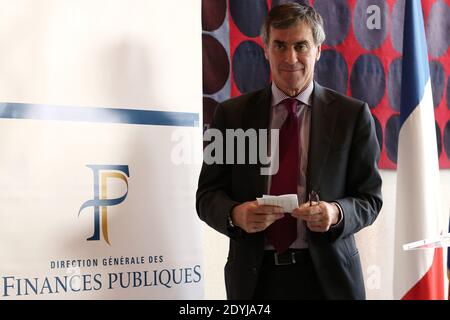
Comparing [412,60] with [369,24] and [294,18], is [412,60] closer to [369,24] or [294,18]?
[369,24]

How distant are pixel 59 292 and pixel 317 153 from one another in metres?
1.03

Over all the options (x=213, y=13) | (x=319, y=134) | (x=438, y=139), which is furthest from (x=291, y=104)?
(x=438, y=139)

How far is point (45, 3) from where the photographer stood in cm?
217

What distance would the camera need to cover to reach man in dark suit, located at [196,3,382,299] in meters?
2.19

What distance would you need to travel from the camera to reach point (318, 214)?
2.10 meters

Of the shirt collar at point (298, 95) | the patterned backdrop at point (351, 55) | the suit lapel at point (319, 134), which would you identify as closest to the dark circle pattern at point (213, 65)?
the patterned backdrop at point (351, 55)

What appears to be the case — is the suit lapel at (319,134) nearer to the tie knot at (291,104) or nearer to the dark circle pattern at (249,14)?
the tie knot at (291,104)

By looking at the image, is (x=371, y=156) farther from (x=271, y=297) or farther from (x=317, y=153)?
(x=271, y=297)

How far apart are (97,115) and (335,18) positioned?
52.8 inches

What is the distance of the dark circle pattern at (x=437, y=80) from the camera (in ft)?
10.8

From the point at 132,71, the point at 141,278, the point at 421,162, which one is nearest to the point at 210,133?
the point at 132,71

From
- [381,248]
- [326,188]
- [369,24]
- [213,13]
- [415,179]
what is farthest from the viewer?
[381,248]

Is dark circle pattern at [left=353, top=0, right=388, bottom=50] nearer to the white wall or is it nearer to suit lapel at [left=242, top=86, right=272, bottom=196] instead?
the white wall

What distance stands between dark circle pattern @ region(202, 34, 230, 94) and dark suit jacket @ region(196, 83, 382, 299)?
12.8 inches
